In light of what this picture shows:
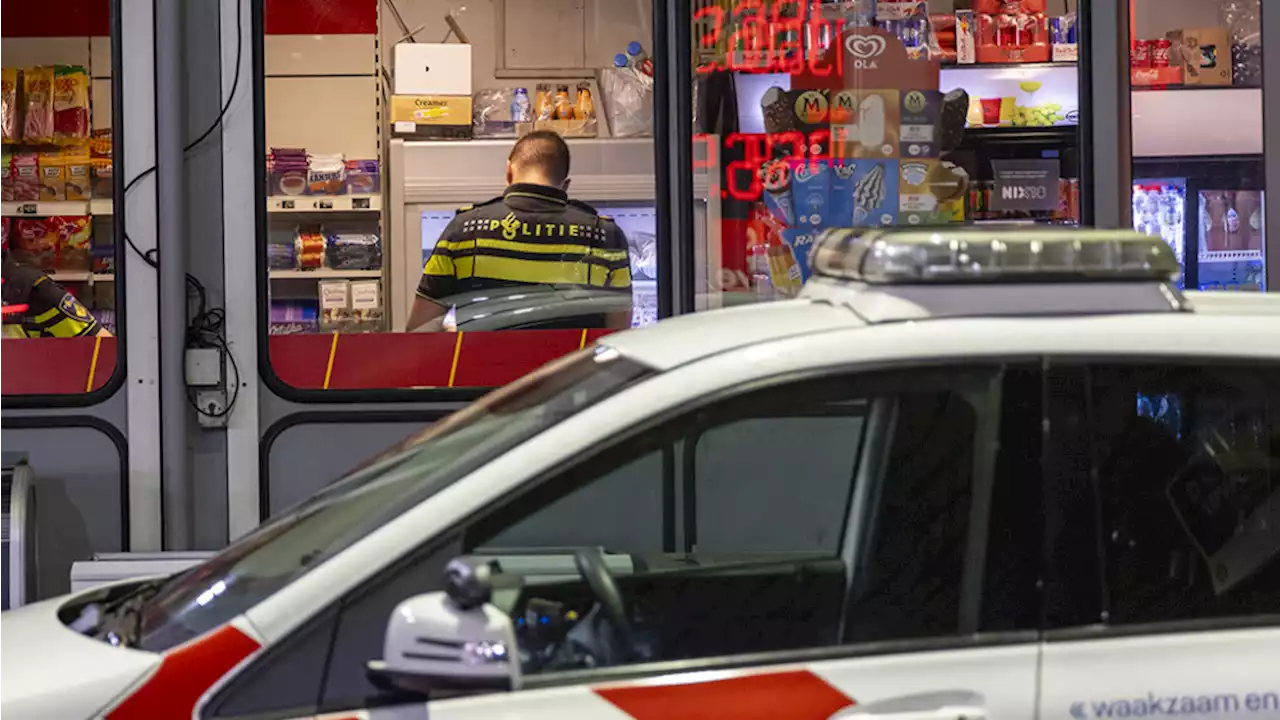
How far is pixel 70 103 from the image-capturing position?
547 centimetres

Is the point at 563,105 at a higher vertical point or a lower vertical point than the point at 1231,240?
higher

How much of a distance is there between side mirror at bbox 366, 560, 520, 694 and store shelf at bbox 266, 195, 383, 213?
135 inches

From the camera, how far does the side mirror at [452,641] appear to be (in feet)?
7.35

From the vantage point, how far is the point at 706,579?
256 centimetres

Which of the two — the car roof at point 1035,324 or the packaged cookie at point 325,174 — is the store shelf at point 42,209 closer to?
the packaged cookie at point 325,174

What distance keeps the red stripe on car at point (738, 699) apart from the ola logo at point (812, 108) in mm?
3427

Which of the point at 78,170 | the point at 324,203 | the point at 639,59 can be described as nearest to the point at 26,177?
the point at 78,170

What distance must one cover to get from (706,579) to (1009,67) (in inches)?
141

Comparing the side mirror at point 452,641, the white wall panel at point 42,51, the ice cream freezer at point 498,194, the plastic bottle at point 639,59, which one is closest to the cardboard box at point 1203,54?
the ice cream freezer at point 498,194

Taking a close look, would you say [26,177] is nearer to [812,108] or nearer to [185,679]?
[812,108]

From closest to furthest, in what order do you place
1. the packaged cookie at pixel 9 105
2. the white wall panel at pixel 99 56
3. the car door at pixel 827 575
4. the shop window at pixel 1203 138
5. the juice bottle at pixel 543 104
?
1. the car door at pixel 827 575
2. the white wall panel at pixel 99 56
3. the packaged cookie at pixel 9 105
4. the shop window at pixel 1203 138
5. the juice bottle at pixel 543 104

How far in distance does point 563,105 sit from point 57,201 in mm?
1699

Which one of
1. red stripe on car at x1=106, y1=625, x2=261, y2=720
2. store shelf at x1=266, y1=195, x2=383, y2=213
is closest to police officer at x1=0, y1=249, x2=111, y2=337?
store shelf at x1=266, y1=195, x2=383, y2=213

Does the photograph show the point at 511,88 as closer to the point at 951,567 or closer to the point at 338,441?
the point at 338,441
